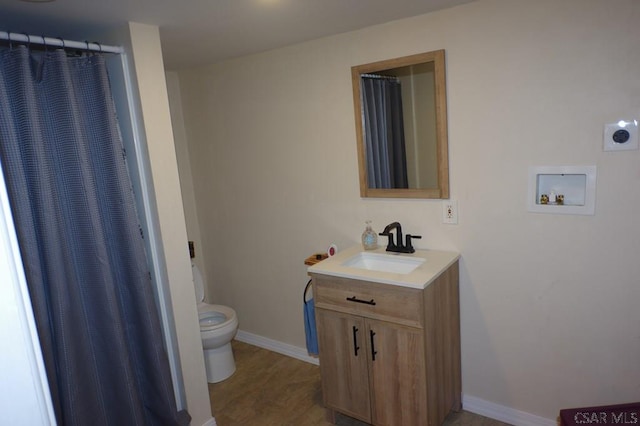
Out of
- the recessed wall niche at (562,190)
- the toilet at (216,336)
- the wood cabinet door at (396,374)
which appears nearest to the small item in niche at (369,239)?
the wood cabinet door at (396,374)

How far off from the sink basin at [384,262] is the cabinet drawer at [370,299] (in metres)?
0.17

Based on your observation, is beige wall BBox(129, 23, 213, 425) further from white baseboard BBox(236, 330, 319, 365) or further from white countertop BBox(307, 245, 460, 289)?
white baseboard BBox(236, 330, 319, 365)

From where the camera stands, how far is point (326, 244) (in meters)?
2.74

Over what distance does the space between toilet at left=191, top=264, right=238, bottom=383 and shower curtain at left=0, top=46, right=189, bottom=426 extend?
0.64 meters

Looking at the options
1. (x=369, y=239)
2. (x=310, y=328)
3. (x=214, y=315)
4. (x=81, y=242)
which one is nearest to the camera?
(x=81, y=242)

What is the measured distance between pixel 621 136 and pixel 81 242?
7.77 ft

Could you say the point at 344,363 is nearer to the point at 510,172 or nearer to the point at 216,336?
the point at 216,336

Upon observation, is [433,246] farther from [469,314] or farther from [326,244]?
[326,244]

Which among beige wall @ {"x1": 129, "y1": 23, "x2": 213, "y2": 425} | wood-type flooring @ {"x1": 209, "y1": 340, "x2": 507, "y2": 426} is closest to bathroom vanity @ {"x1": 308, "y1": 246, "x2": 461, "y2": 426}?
wood-type flooring @ {"x1": 209, "y1": 340, "x2": 507, "y2": 426}

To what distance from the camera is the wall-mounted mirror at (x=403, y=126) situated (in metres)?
2.14

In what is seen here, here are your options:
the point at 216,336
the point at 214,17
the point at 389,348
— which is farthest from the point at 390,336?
the point at 214,17

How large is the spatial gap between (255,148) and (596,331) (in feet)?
7.45

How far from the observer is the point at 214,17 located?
6.23 feet

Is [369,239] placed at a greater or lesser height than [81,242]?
lesser
